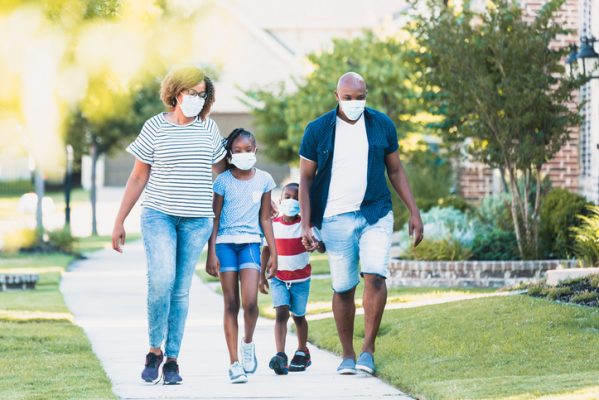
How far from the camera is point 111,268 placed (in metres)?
25.0

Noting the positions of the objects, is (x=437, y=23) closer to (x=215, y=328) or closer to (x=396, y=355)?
(x=215, y=328)

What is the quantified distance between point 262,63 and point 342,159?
148 feet

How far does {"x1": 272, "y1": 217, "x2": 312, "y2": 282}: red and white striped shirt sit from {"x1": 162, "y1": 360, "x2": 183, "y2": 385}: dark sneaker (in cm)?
139

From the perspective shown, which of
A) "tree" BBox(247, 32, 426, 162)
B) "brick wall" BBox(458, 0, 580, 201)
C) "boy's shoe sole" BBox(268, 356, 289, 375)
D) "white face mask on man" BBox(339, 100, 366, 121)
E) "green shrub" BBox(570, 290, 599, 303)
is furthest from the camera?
"tree" BBox(247, 32, 426, 162)

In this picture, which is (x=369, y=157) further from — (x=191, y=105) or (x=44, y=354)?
(x=44, y=354)

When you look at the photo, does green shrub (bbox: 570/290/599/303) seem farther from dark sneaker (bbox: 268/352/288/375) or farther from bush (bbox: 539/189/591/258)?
bush (bbox: 539/189/591/258)

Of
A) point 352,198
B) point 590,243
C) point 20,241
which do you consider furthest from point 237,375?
point 20,241

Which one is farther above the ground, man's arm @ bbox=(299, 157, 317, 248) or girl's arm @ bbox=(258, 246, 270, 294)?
man's arm @ bbox=(299, 157, 317, 248)

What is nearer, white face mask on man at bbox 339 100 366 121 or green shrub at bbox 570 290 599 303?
white face mask on man at bbox 339 100 366 121

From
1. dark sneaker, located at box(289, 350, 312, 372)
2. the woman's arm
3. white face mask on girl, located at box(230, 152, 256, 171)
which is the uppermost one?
white face mask on girl, located at box(230, 152, 256, 171)

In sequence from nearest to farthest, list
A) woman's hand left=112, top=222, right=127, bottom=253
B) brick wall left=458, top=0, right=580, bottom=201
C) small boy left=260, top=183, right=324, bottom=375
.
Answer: woman's hand left=112, top=222, right=127, bottom=253 → small boy left=260, top=183, right=324, bottom=375 → brick wall left=458, top=0, right=580, bottom=201

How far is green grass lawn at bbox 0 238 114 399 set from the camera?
9.04m

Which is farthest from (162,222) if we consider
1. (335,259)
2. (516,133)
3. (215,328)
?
(516,133)

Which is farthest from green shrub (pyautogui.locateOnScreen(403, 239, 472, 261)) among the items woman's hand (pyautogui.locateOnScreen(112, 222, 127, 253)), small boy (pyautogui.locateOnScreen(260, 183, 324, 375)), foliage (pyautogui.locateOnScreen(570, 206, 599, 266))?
woman's hand (pyautogui.locateOnScreen(112, 222, 127, 253))
